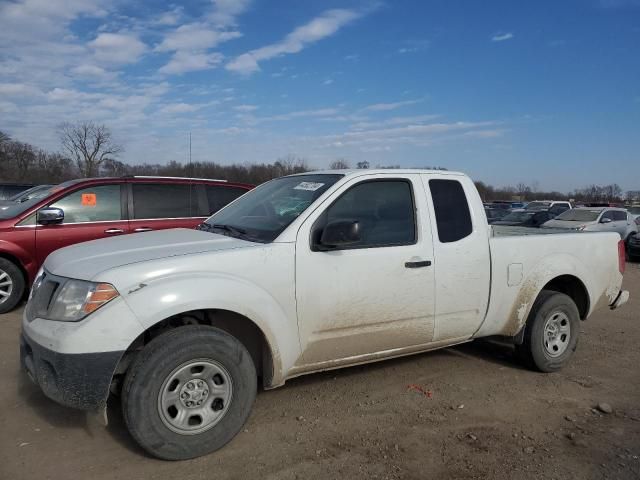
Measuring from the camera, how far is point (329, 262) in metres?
3.55

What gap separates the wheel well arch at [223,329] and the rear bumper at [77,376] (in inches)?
5.9

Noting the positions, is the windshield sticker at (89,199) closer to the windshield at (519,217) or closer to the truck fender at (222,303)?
the truck fender at (222,303)

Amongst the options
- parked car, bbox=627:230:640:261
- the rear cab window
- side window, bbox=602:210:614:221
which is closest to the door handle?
the rear cab window

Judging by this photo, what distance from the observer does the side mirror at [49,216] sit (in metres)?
6.39

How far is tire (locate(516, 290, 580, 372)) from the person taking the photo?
4.71m

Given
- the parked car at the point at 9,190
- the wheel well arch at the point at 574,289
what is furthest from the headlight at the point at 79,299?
the parked car at the point at 9,190

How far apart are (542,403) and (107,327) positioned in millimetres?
3399

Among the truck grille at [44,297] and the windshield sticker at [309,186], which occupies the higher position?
the windshield sticker at [309,186]

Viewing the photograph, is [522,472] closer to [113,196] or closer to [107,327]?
[107,327]

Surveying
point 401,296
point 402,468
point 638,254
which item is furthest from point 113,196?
point 638,254

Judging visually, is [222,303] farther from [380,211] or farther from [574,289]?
[574,289]

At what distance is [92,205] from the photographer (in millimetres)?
6875

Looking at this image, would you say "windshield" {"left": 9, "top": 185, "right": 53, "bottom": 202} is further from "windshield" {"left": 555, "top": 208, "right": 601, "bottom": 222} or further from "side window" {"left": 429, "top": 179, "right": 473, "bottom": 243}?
"windshield" {"left": 555, "top": 208, "right": 601, "bottom": 222}

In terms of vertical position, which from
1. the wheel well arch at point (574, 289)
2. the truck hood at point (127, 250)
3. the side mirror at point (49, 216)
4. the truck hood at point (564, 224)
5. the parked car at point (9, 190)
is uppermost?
the parked car at point (9, 190)
